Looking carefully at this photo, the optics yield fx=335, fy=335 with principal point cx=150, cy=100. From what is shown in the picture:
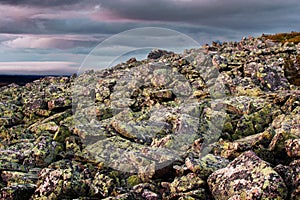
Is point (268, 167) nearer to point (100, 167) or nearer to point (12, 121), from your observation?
point (100, 167)

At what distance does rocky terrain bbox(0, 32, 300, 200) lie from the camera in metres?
22.7

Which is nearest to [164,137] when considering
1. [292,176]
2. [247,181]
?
[247,181]

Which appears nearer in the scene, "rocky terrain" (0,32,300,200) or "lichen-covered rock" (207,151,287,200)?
"lichen-covered rock" (207,151,287,200)

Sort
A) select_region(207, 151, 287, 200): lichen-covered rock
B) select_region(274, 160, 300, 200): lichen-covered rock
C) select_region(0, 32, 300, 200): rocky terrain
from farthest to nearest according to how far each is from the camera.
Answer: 1. select_region(0, 32, 300, 200): rocky terrain
2. select_region(274, 160, 300, 200): lichen-covered rock
3. select_region(207, 151, 287, 200): lichen-covered rock

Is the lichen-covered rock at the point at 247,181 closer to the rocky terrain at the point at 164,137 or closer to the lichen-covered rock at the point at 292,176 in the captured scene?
the rocky terrain at the point at 164,137

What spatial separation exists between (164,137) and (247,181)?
12542 mm

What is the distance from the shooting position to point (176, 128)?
33.4 meters

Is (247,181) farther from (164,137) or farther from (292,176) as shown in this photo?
(164,137)

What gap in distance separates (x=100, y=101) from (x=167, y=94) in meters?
11.4

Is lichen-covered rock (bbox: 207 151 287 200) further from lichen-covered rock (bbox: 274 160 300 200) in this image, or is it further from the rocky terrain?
lichen-covered rock (bbox: 274 160 300 200)

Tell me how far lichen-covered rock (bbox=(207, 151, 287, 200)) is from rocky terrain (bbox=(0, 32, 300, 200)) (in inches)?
2.4

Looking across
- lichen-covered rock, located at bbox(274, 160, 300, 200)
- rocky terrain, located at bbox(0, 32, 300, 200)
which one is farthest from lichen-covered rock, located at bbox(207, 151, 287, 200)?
lichen-covered rock, located at bbox(274, 160, 300, 200)

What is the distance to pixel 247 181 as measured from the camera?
20.6 meters

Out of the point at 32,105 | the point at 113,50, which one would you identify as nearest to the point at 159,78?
the point at 113,50
